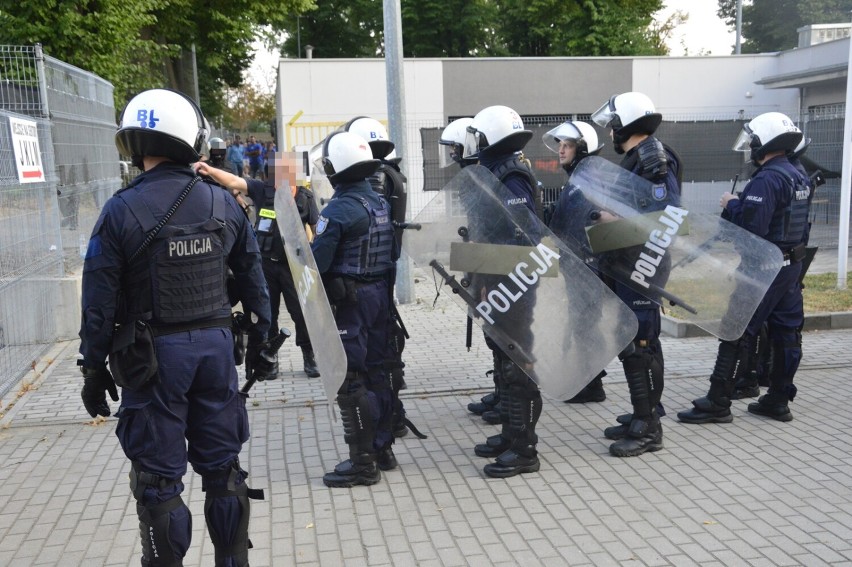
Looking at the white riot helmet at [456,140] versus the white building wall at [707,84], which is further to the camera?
the white building wall at [707,84]

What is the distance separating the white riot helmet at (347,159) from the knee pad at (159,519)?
2088 mm

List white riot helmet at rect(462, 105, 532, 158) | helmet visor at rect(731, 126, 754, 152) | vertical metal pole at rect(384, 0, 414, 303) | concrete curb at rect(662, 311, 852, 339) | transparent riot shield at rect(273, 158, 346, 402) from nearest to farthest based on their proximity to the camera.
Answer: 1. transparent riot shield at rect(273, 158, 346, 402)
2. white riot helmet at rect(462, 105, 532, 158)
3. helmet visor at rect(731, 126, 754, 152)
4. concrete curb at rect(662, 311, 852, 339)
5. vertical metal pole at rect(384, 0, 414, 303)

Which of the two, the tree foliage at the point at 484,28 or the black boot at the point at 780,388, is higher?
the tree foliage at the point at 484,28

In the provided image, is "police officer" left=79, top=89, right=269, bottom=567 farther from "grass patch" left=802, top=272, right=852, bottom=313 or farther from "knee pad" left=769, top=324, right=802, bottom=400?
"grass patch" left=802, top=272, right=852, bottom=313

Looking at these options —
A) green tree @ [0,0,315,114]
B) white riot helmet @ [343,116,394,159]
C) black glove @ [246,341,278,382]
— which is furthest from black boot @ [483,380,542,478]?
green tree @ [0,0,315,114]

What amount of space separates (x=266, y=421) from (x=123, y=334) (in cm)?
305

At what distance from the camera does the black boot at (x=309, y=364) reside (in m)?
7.48

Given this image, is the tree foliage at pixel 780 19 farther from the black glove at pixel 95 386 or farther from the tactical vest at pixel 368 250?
the black glove at pixel 95 386

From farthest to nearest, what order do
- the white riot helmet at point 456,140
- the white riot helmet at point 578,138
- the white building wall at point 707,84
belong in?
the white building wall at point 707,84 < the white riot helmet at point 456,140 < the white riot helmet at point 578,138

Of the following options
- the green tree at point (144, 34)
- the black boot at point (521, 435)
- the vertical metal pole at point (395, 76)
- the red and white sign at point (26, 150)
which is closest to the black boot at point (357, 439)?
the black boot at point (521, 435)

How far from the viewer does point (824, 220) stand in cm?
1505

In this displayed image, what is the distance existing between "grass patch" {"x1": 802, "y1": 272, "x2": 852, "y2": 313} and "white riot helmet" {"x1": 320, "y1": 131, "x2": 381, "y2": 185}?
20.5ft

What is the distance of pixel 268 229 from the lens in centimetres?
694

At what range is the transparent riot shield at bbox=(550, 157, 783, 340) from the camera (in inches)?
208
